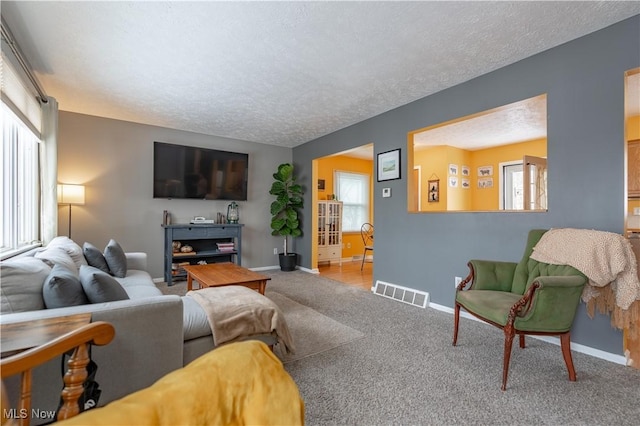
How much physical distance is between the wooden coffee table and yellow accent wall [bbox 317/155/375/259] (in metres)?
3.49

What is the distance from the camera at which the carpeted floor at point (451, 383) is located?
1.52m

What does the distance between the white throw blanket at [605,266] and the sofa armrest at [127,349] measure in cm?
252

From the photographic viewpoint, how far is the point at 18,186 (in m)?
2.80

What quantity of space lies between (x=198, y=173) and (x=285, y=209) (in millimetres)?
1636

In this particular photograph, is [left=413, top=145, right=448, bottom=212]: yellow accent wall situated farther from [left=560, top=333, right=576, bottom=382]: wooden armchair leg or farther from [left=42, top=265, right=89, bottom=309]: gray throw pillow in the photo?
[left=42, top=265, right=89, bottom=309]: gray throw pillow

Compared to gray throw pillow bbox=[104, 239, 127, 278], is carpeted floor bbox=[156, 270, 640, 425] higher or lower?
lower

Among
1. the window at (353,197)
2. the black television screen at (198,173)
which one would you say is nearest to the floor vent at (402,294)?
the black television screen at (198,173)

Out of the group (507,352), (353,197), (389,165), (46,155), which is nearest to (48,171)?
(46,155)

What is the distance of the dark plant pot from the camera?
5.42 metres

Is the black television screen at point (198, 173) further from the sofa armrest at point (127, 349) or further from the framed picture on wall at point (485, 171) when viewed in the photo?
the framed picture on wall at point (485, 171)

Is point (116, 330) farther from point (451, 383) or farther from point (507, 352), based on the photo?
point (507, 352)

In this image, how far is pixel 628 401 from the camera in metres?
1.64

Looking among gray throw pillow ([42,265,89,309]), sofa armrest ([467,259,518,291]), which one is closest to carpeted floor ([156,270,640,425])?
sofa armrest ([467,259,518,291])

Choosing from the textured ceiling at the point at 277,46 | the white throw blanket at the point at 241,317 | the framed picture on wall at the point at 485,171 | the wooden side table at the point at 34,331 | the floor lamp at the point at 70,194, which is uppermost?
the textured ceiling at the point at 277,46
